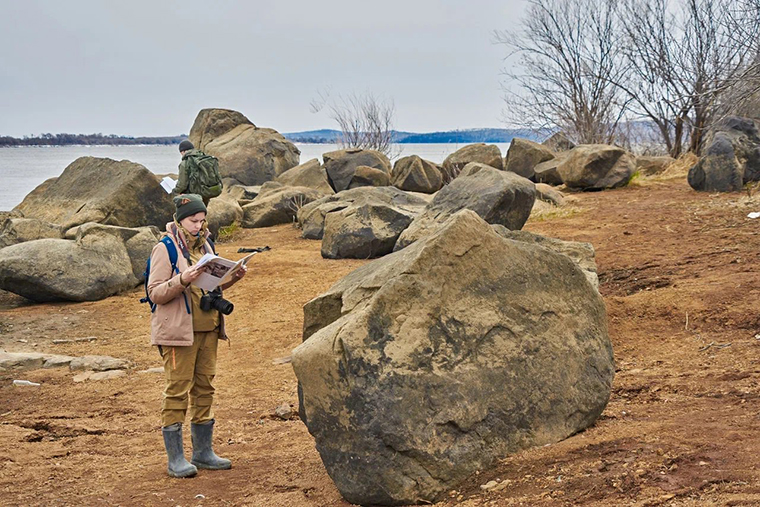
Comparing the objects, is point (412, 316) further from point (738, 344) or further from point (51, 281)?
point (51, 281)

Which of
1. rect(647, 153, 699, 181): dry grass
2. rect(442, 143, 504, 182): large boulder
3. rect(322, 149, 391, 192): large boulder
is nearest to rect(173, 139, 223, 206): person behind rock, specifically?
rect(322, 149, 391, 192): large boulder

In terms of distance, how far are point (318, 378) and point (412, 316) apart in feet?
1.90

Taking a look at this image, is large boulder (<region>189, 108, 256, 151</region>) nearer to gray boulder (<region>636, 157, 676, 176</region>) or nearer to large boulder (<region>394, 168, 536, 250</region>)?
gray boulder (<region>636, 157, 676, 176</region>)

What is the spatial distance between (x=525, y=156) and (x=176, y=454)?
19.5 metres

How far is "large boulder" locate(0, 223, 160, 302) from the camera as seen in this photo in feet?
38.8

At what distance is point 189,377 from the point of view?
547cm

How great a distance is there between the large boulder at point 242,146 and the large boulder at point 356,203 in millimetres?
10674

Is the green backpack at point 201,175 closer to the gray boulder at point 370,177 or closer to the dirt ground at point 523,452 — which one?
the dirt ground at point 523,452

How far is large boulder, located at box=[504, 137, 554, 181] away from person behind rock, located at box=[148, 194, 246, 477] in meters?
18.8

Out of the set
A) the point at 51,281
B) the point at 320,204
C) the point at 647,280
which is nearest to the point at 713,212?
the point at 647,280

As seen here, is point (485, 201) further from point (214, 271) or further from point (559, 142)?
point (559, 142)

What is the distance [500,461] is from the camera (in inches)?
176

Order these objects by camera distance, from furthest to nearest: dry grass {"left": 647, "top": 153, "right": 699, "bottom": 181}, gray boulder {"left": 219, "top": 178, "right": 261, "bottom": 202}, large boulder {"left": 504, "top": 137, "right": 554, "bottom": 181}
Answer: large boulder {"left": 504, "top": 137, "right": 554, "bottom": 181}
gray boulder {"left": 219, "top": 178, "right": 261, "bottom": 202}
dry grass {"left": 647, "top": 153, "right": 699, "bottom": 181}

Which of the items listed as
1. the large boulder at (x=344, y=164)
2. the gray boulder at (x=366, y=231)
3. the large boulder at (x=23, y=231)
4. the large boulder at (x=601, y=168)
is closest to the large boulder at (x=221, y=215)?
→ the large boulder at (x=23, y=231)
